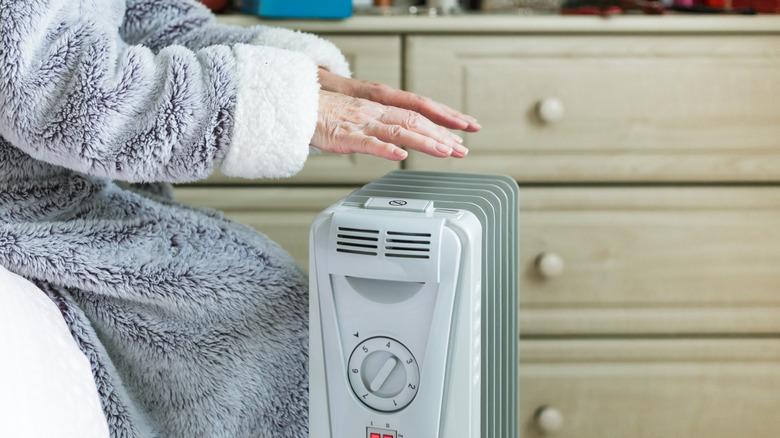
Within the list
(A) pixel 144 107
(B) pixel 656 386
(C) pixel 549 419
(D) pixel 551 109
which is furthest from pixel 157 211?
(B) pixel 656 386

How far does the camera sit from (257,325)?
2.63 ft

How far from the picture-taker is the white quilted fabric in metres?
0.59

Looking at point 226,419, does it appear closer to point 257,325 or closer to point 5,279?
point 257,325

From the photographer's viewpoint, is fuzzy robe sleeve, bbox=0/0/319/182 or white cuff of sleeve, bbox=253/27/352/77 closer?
fuzzy robe sleeve, bbox=0/0/319/182

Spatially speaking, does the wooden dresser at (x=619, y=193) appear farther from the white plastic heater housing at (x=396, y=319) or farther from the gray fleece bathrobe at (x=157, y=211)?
the white plastic heater housing at (x=396, y=319)

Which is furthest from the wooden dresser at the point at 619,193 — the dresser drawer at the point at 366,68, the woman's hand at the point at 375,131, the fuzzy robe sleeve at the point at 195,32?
the woman's hand at the point at 375,131

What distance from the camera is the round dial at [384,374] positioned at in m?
0.69

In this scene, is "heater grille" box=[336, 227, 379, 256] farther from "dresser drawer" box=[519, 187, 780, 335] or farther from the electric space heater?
"dresser drawer" box=[519, 187, 780, 335]

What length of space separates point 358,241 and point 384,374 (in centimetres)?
10

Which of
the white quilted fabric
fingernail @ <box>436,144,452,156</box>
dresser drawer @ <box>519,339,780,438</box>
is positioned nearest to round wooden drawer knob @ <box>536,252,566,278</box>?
dresser drawer @ <box>519,339,780,438</box>

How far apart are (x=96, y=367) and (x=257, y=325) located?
14 centimetres

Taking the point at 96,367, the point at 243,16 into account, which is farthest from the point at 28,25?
the point at 243,16

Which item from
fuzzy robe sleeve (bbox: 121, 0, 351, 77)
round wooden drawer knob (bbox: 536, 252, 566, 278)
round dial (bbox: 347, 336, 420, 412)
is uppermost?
fuzzy robe sleeve (bbox: 121, 0, 351, 77)

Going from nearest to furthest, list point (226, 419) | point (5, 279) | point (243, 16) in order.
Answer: point (5, 279), point (226, 419), point (243, 16)
